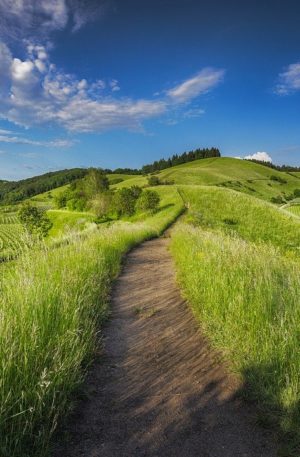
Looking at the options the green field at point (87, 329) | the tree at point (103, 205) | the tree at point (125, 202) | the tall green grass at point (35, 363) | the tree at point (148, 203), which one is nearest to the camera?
the tall green grass at point (35, 363)

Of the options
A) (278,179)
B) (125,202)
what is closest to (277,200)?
(278,179)

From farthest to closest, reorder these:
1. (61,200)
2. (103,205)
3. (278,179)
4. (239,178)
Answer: (278,179), (239,178), (61,200), (103,205)

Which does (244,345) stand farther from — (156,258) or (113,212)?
(113,212)

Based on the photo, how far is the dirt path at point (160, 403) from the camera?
3.72m

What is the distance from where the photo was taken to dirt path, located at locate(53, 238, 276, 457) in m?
3.72

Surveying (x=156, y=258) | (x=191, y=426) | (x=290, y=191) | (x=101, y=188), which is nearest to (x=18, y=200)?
(x=101, y=188)

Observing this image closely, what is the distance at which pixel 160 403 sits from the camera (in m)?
4.49

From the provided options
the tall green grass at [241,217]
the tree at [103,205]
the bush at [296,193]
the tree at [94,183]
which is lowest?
the bush at [296,193]

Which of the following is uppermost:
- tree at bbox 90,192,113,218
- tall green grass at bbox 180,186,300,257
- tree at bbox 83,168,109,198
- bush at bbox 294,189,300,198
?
tree at bbox 83,168,109,198

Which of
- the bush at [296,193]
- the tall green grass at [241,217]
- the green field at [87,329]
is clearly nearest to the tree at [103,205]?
the tall green grass at [241,217]

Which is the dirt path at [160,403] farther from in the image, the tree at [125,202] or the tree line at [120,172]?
the tree line at [120,172]

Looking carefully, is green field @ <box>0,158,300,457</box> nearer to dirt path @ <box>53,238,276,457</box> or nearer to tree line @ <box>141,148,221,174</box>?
dirt path @ <box>53,238,276,457</box>

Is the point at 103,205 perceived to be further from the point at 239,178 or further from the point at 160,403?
the point at 239,178

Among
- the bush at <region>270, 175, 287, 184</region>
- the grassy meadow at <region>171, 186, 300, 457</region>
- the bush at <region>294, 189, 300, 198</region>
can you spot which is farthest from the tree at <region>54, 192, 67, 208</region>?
the grassy meadow at <region>171, 186, 300, 457</region>
